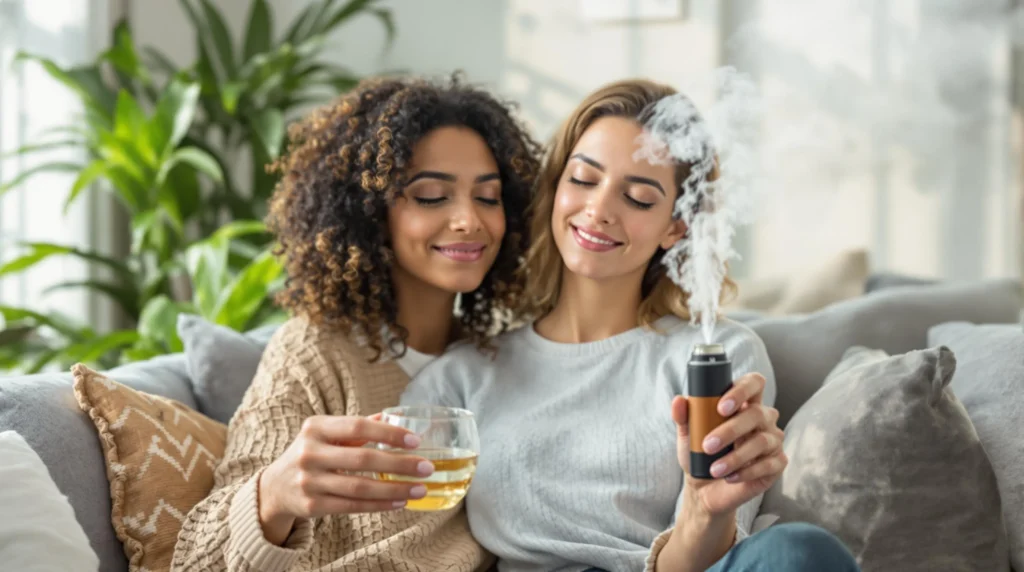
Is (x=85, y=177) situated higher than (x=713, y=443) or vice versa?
(x=85, y=177)

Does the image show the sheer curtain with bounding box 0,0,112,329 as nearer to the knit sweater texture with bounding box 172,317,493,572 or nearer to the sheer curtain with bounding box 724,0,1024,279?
the knit sweater texture with bounding box 172,317,493,572

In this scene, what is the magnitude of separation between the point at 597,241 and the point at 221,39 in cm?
262

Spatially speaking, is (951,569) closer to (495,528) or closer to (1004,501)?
(1004,501)

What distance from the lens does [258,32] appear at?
407 centimetres

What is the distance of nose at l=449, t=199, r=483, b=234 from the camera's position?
74.5 inches

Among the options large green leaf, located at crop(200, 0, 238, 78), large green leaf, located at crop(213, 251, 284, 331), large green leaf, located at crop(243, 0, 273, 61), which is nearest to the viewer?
large green leaf, located at crop(213, 251, 284, 331)

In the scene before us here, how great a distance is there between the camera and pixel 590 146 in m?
1.87

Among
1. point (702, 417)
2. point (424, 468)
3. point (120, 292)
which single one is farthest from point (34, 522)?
point (120, 292)

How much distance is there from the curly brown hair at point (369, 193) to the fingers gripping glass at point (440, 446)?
68 centimetres

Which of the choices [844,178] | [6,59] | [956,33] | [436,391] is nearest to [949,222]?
[844,178]

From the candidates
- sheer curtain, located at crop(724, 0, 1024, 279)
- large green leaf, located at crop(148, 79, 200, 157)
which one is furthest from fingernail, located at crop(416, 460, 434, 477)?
sheer curtain, located at crop(724, 0, 1024, 279)

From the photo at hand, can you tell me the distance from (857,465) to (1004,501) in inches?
11.2

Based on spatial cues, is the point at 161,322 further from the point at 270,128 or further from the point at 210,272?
the point at 270,128

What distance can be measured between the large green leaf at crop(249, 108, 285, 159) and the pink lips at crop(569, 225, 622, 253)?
→ 1.93 meters
